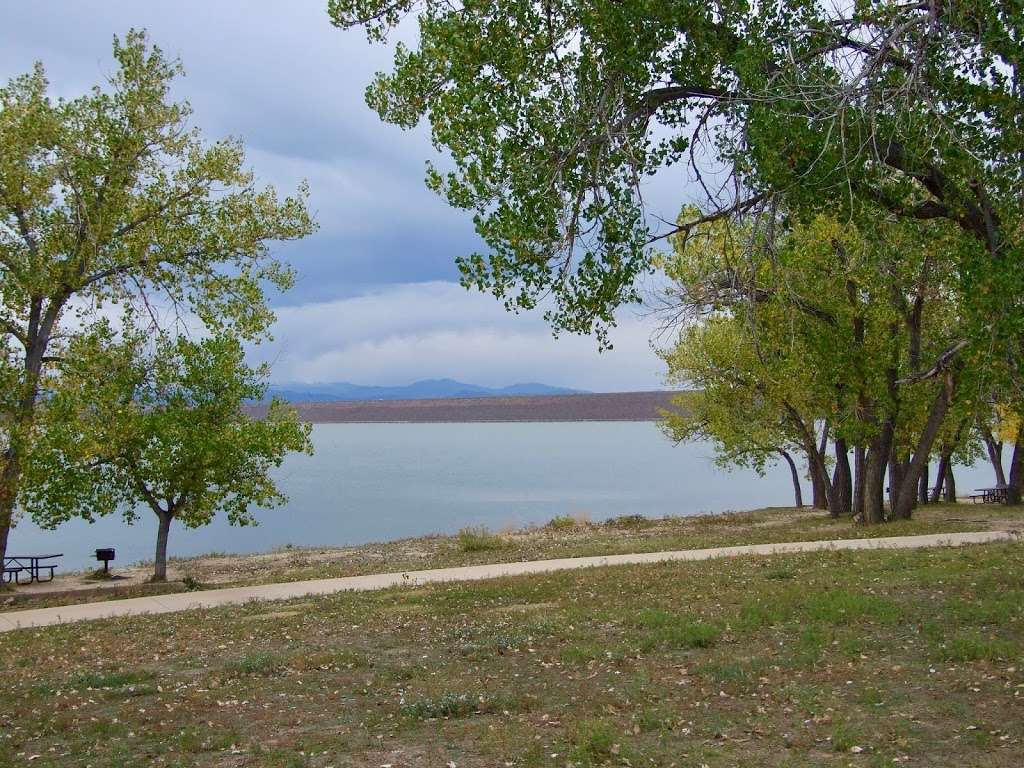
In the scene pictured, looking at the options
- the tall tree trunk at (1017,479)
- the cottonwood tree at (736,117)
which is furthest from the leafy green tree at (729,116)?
the tall tree trunk at (1017,479)

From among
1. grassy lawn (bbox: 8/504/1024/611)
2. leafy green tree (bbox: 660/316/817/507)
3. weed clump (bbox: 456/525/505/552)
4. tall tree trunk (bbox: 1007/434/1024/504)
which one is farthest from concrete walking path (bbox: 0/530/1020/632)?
tall tree trunk (bbox: 1007/434/1024/504)

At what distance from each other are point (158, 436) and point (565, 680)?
605 inches

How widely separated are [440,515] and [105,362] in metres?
34.6

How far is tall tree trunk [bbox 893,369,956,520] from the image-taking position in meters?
23.6

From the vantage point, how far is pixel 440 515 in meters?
54.2

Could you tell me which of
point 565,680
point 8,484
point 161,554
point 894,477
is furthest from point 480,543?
point 565,680

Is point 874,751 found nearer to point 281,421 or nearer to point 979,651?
point 979,651

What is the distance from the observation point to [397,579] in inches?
674

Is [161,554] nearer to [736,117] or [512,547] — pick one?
[512,547]

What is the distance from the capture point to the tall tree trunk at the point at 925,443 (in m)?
23.6

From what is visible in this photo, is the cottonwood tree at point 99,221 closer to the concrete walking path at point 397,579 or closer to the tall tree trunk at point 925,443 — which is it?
the concrete walking path at point 397,579

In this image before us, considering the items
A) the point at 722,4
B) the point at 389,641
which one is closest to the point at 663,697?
the point at 389,641

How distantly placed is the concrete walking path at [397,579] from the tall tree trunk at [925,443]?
14.0 feet

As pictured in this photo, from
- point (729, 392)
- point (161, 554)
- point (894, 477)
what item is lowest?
point (161, 554)
